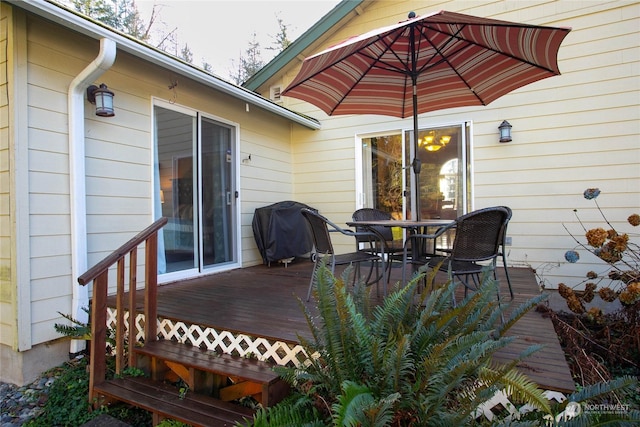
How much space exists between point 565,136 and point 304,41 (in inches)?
145

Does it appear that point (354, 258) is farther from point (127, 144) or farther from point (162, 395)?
point (127, 144)

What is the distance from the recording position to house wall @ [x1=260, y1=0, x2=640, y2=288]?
3.84 m

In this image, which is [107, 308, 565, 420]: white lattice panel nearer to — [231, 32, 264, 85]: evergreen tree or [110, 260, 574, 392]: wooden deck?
[110, 260, 574, 392]: wooden deck

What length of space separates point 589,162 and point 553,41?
82.7 inches

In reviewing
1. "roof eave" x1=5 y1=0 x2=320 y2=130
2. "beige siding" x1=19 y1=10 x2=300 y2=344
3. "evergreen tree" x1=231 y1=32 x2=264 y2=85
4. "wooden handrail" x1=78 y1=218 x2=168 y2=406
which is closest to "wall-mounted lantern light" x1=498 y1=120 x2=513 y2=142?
"roof eave" x1=5 y1=0 x2=320 y2=130

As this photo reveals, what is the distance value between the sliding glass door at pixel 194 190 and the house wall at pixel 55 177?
0.23 meters

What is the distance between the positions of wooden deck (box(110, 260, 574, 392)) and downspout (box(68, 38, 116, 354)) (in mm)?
599

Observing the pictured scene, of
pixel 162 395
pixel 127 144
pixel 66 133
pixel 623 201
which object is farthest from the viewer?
pixel 623 201

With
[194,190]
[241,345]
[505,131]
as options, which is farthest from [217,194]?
[505,131]

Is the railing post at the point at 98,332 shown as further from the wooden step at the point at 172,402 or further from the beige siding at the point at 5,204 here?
the beige siding at the point at 5,204

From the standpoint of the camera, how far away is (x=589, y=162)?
3973mm

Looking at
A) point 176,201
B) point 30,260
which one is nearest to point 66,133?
point 30,260

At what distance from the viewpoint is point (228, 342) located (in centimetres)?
230

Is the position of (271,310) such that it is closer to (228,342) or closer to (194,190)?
(228,342)
